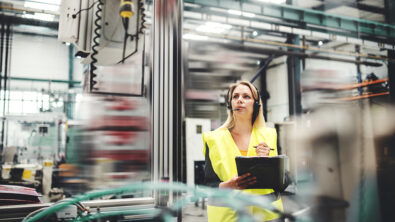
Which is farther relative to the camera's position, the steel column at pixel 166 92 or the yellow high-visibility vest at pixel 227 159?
the steel column at pixel 166 92

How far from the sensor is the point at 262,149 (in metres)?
1.55

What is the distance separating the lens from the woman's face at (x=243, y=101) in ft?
5.47

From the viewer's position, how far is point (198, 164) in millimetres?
5508

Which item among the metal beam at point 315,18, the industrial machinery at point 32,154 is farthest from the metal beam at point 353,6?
the industrial machinery at point 32,154

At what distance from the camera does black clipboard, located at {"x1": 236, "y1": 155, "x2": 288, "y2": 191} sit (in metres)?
1.33

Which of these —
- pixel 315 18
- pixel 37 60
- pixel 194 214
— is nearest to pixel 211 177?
pixel 194 214

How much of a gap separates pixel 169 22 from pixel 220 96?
4004 millimetres

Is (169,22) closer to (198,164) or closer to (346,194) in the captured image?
(346,194)

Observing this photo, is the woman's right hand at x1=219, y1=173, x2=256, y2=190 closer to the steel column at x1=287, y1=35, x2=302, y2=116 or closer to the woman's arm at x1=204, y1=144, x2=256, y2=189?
the woman's arm at x1=204, y1=144, x2=256, y2=189

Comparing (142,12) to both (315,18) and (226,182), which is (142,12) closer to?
(226,182)

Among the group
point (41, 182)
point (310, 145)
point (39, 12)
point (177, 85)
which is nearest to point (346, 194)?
point (310, 145)

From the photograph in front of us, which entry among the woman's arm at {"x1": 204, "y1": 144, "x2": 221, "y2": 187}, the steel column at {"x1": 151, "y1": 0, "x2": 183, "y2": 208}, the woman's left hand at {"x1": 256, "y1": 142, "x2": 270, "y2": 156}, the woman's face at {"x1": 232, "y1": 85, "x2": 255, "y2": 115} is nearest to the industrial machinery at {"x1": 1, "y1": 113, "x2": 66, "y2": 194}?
the steel column at {"x1": 151, "y1": 0, "x2": 183, "y2": 208}

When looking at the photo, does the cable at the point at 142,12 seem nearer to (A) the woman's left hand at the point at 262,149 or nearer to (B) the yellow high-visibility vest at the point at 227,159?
(B) the yellow high-visibility vest at the point at 227,159

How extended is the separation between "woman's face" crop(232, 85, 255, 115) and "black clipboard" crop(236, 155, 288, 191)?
40cm
